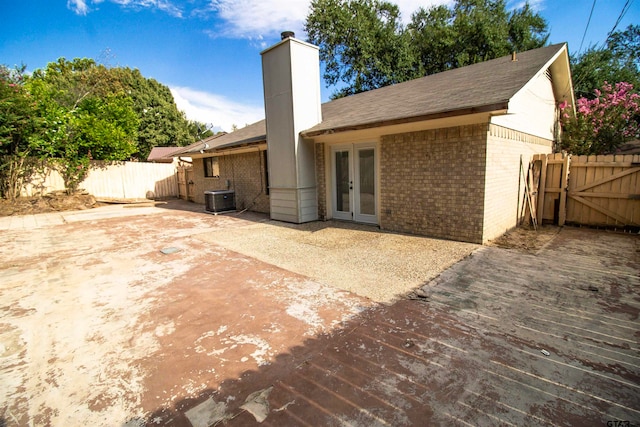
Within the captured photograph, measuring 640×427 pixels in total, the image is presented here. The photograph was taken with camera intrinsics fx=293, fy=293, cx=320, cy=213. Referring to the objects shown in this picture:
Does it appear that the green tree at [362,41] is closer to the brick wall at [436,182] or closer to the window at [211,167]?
the window at [211,167]

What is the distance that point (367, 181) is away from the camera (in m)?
8.30

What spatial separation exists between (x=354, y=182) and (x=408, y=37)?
19635 millimetres

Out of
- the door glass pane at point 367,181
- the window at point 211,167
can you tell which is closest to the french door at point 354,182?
the door glass pane at point 367,181

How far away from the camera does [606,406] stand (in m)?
2.03

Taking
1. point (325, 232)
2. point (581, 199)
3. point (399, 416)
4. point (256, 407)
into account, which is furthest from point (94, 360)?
point (581, 199)

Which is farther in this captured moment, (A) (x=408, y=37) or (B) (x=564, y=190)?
(A) (x=408, y=37)

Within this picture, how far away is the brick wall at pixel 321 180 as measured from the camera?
9125 mm

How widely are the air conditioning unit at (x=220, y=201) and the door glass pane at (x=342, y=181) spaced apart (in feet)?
17.4

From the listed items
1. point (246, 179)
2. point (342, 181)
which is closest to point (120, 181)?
point (246, 179)

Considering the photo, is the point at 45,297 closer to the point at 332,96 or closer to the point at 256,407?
the point at 256,407

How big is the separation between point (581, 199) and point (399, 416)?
28.3ft

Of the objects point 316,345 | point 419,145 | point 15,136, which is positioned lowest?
point 316,345

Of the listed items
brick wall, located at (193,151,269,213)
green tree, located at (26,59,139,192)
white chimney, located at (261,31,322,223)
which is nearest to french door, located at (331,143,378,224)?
white chimney, located at (261,31,322,223)

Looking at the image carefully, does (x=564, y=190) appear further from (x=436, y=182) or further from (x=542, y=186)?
(x=436, y=182)
